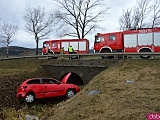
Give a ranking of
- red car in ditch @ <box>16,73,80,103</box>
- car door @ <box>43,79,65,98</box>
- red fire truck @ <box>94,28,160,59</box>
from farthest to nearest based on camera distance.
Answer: red fire truck @ <box>94,28,160,59</box>, car door @ <box>43,79,65,98</box>, red car in ditch @ <box>16,73,80,103</box>

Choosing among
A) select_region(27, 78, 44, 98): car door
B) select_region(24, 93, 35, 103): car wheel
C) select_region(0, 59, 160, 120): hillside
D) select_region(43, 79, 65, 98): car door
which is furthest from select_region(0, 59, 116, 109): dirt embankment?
select_region(43, 79, 65, 98): car door

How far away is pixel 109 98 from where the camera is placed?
1198 centimetres

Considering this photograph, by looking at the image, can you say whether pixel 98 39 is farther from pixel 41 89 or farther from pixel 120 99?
pixel 120 99

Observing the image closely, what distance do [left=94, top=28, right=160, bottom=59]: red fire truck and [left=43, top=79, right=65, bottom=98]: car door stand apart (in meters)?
7.47

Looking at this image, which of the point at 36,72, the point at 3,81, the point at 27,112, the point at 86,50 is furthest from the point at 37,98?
the point at 86,50

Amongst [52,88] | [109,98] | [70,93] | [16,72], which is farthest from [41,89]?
[16,72]

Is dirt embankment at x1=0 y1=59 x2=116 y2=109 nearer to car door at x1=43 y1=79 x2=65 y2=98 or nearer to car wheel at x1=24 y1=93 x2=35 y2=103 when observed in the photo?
car wheel at x1=24 y1=93 x2=35 y2=103

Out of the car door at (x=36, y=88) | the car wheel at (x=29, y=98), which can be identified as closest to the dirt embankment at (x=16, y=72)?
the car wheel at (x=29, y=98)

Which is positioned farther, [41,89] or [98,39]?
[98,39]

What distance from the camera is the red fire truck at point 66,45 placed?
3209 centimetres

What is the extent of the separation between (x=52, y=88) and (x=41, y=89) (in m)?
0.80

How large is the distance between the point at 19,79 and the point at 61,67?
4.05m

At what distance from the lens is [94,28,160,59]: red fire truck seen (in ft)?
73.2

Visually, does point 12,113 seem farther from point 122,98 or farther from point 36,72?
point 36,72
